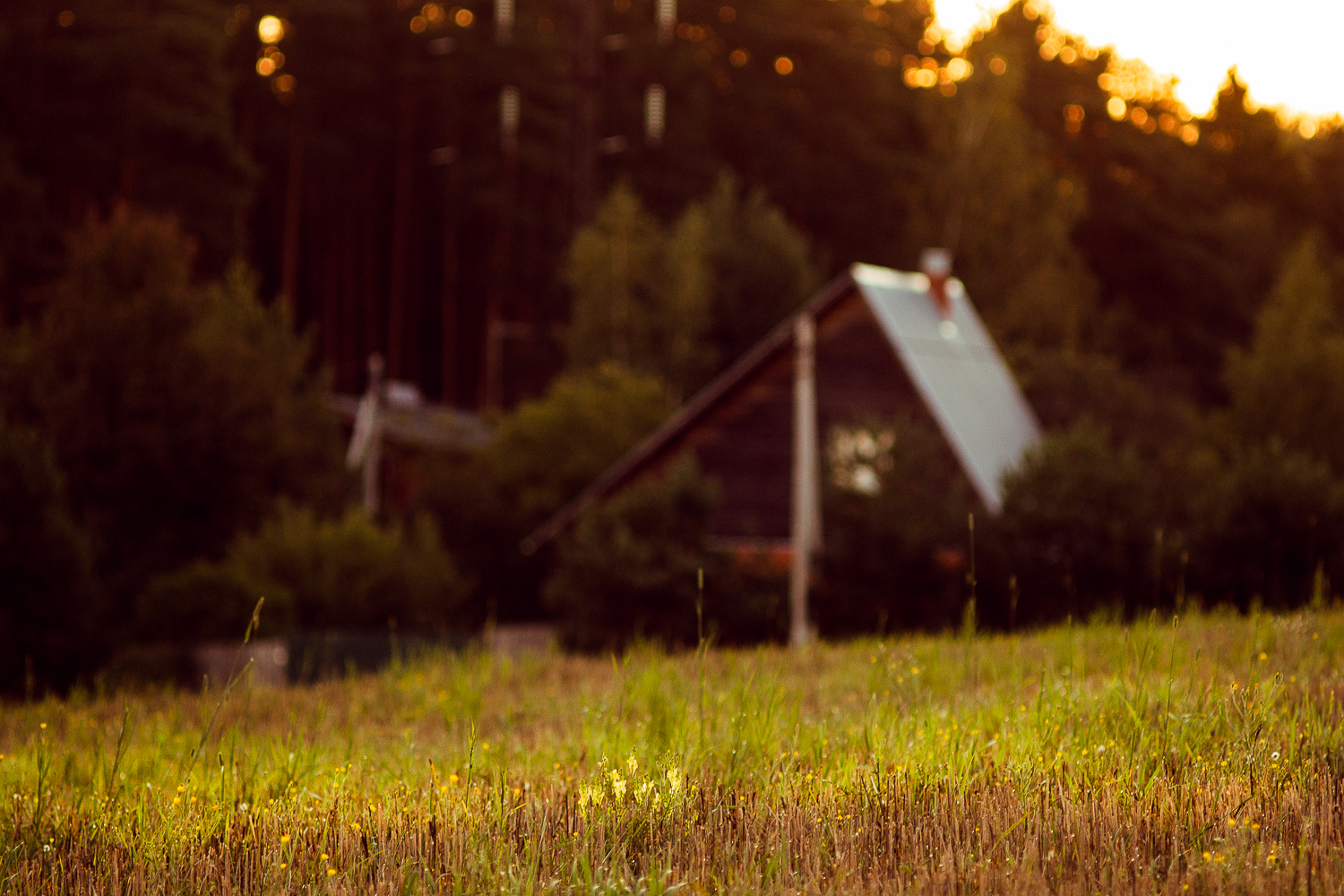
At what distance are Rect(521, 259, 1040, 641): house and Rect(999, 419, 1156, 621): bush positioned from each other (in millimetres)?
1761

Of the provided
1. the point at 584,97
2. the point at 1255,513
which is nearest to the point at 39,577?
the point at 1255,513

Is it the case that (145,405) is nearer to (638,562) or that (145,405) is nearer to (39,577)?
(39,577)

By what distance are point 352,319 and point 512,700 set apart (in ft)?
204

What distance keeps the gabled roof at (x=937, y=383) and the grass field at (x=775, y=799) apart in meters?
21.4

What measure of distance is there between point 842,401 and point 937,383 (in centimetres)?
356

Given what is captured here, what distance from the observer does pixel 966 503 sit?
27.3m

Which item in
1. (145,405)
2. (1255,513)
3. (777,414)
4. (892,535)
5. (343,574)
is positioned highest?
(777,414)

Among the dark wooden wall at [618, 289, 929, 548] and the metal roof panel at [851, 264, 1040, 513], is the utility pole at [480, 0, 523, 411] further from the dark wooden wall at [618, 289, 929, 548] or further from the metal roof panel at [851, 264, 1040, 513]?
the metal roof panel at [851, 264, 1040, 513]

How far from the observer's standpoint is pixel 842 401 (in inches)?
1289

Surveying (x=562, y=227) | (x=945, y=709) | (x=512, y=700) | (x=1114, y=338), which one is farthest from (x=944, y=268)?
(x=1114, y=338)

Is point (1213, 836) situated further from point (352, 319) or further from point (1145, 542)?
point (352, 319)

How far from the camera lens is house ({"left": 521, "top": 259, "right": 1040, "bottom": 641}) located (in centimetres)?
2936

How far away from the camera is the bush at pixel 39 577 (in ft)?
64.1

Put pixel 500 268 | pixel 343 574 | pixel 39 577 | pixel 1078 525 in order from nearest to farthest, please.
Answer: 1. pixel 39 577
2. pixel 1078 525
3. pixel 343 574
4. pixel 500 268
